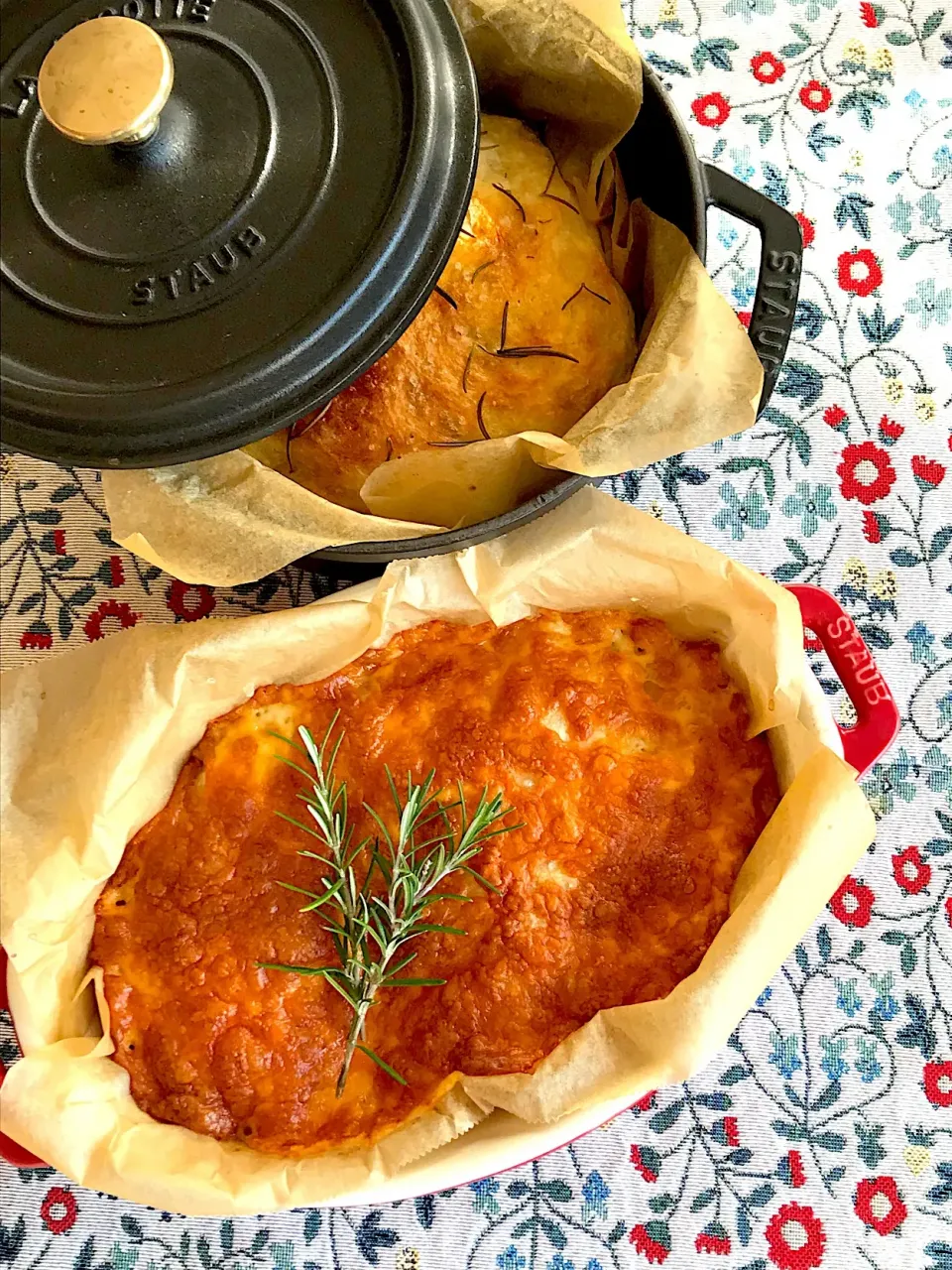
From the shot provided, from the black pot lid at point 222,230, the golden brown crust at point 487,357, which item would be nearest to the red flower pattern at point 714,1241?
the golden brown crust at point 487,357

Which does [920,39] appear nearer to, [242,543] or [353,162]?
[353,162]

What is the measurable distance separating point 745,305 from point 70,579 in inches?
49.0

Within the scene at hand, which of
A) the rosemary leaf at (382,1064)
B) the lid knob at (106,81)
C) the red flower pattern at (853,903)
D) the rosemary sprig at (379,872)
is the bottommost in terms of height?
the red flower pattern at (853,903)

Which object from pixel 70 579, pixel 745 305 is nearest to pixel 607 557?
pixel 745 305

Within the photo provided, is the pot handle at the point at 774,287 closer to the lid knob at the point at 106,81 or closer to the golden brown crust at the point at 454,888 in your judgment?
the golden brown crust at the point at 454,888

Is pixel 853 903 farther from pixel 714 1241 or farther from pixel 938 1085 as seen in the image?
pixel 714 1241

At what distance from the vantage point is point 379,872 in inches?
59.9

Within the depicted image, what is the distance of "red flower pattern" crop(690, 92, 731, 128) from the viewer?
1936mm

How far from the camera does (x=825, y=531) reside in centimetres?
183

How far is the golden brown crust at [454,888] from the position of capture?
146 cm

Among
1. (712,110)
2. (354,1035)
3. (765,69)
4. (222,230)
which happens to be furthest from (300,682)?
(765,69)

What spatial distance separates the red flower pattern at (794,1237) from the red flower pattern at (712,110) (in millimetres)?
1815

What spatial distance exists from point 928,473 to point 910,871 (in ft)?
2.20

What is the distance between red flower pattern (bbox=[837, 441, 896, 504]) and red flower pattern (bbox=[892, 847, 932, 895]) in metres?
0.59
